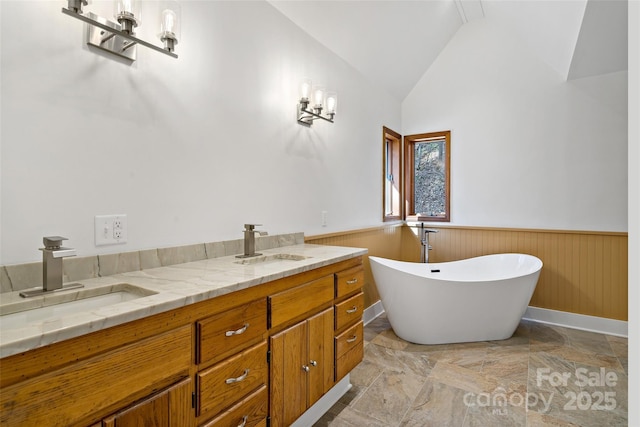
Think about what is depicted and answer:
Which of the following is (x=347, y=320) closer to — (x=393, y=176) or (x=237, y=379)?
(x=237, y=379)

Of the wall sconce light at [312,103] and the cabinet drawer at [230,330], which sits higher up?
the wall sconce light at [312,103]

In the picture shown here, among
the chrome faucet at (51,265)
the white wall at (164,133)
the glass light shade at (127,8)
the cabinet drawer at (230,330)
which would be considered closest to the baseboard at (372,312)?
the white wall at (164,133)

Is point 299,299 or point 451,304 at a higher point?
point 299,299

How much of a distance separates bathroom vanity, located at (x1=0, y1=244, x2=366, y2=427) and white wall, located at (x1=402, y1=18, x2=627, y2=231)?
2453 millimetres

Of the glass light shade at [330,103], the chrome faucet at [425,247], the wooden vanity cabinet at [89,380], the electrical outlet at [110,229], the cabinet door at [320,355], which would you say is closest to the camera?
the wooden vanity cabinet at [89,380]

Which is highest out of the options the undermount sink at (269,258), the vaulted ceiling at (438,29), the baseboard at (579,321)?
the vaulted ceiling at (438,29)

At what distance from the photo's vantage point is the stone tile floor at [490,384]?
183cm

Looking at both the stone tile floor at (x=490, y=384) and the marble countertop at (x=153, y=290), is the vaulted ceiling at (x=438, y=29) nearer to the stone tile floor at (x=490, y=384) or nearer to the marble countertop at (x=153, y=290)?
the marble countertop at (x=153, y=290)

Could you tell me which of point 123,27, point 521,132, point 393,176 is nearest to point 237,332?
point 123,27

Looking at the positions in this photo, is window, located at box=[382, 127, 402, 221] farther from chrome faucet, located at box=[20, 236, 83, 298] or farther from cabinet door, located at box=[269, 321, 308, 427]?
chrome faucet, located at box=[20, 236, 83, 298]

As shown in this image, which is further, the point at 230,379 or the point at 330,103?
the point at 330,103

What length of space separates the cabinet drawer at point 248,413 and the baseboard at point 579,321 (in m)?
3.12

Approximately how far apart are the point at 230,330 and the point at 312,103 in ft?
5.79

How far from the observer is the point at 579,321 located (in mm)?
3125
